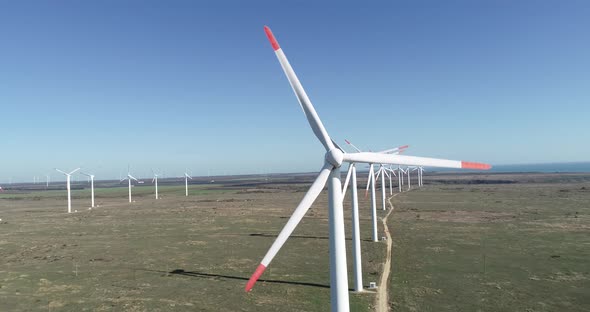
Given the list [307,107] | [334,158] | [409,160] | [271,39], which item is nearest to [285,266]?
[409,160]

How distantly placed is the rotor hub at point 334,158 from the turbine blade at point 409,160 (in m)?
1.70

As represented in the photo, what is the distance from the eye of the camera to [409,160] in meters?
29.0

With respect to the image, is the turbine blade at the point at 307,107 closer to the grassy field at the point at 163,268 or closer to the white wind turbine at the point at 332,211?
the white wind turbine at the point at 332,211

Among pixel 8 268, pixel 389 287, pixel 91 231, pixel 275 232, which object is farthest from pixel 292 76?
pixel 91 231

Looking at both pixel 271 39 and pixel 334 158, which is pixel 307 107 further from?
pixel 271 39

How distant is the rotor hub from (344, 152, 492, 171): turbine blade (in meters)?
1.70

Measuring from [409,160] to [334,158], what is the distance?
8516mm

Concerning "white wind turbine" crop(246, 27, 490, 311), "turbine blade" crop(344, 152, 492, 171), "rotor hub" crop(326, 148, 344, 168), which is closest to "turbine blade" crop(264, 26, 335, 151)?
"white wind turbine" crop(246, 27, 490, 311)

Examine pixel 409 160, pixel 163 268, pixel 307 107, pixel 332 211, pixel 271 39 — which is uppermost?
pixel 271 39

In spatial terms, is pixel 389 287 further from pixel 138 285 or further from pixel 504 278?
pixel 138 285

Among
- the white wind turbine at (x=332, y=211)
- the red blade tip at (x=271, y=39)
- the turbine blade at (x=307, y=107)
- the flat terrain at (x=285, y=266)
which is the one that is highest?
the red blade tip at (x=271, y=39)

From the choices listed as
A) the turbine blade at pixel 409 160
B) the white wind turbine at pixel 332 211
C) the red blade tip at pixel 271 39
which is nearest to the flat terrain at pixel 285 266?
the white wind turbine at pixel 332 211

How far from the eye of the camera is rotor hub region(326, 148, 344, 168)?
23.2 m

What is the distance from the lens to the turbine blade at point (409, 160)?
2652 centimetres
